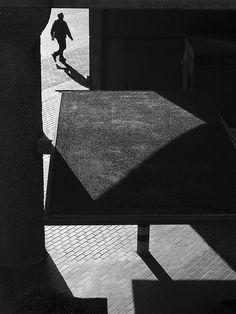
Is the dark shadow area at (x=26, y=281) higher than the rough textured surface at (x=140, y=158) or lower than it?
lower

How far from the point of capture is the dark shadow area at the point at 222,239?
47.8 ft

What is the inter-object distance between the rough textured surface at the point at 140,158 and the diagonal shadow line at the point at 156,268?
2.81 meters

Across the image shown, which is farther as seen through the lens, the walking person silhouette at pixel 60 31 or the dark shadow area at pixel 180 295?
the walking person silhouette at pixel 60 31

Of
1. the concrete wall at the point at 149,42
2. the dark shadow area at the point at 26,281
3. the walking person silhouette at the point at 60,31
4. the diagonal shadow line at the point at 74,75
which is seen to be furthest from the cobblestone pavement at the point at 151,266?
the walking person silhouette at the point at 60,31

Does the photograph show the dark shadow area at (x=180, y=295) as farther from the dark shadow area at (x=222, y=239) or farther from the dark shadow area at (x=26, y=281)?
the dark shadow area at (x=26, y=281)

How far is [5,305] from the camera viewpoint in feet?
42.2

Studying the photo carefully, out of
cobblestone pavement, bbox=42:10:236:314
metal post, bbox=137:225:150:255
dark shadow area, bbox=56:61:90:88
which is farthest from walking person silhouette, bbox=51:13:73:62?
metal post, bbox=137:225:150:255

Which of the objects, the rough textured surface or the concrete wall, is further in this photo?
the concrete wall

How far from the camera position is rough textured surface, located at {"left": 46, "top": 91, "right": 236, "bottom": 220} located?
438 inches

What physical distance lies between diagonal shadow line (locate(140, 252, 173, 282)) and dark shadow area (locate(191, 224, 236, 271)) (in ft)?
4.62

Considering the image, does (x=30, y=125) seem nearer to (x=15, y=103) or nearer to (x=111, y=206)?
(x=15, y=103)

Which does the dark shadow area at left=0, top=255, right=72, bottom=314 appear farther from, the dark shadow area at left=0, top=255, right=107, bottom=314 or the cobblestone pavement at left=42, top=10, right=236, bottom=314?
the cobblestone pavement at left=42, top=10, right=236, bottom=314

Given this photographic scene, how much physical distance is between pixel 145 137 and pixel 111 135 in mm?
665

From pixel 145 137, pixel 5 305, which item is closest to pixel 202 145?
pixel 145 137
